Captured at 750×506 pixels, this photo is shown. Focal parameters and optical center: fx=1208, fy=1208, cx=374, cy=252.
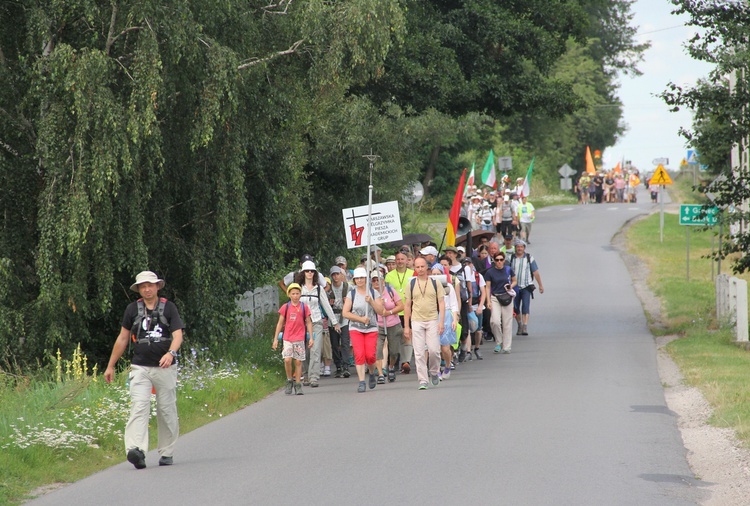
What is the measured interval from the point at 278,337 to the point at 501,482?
22.5ft

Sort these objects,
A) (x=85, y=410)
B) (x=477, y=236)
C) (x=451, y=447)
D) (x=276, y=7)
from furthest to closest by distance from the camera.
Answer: (x=477, y=236)
(x=276, y=7)
(x=85, y=410)
(x=451, y=447)

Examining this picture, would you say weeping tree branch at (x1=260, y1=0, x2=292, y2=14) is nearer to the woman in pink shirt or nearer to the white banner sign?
the white banner sign

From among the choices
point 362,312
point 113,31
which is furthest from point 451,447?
point 113,31

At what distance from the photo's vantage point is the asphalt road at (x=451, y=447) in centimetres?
916

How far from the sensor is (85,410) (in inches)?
476

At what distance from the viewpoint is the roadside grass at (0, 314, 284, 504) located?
33.9 feet

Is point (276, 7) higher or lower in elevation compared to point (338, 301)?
higher

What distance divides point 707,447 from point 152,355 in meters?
5.31

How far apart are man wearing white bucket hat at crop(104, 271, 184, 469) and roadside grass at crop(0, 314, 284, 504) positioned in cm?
69

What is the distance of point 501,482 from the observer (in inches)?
373

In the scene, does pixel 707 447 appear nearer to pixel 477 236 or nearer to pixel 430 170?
pixel 477 236

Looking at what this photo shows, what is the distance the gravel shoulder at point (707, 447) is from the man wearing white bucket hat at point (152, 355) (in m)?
4.60

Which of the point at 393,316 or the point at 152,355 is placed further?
the point at 393,316

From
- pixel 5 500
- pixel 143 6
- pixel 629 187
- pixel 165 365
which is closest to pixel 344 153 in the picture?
pixel 143 6
